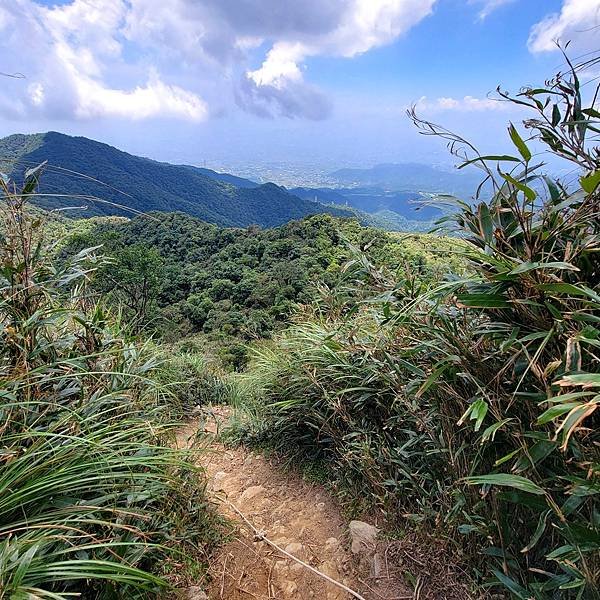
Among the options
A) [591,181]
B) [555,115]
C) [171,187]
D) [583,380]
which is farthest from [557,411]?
[171,187]

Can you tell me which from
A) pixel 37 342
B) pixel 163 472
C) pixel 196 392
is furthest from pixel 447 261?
pixel 196 392

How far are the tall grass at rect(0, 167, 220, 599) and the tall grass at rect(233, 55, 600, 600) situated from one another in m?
0.83

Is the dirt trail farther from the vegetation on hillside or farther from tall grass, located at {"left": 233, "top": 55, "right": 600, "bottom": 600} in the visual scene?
the vegetation on hillside

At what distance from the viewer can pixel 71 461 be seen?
1130 millimetres

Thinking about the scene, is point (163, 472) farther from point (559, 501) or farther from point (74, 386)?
point (559, 501)

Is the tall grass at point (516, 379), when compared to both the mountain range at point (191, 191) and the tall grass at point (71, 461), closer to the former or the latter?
the tall grass at point (71, 461)

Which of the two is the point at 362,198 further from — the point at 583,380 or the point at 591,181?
the point at 583,380

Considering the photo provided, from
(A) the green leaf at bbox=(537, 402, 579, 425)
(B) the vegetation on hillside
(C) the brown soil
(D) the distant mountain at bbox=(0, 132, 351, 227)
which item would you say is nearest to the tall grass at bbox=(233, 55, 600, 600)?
(A) the green leaf at bbox=(537, 402, 579, 425)

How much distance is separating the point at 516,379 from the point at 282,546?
123cm

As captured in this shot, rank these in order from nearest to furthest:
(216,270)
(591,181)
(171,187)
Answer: (591,181) → (216,270) → (171,187)

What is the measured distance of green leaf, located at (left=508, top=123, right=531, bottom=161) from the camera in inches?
37.3

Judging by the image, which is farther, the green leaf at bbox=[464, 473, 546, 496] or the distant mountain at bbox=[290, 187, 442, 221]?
the distant mountain at bbox=[290, 187, 442, 221]

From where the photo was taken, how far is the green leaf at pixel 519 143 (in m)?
0.95

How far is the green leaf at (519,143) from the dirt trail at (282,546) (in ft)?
4.45
